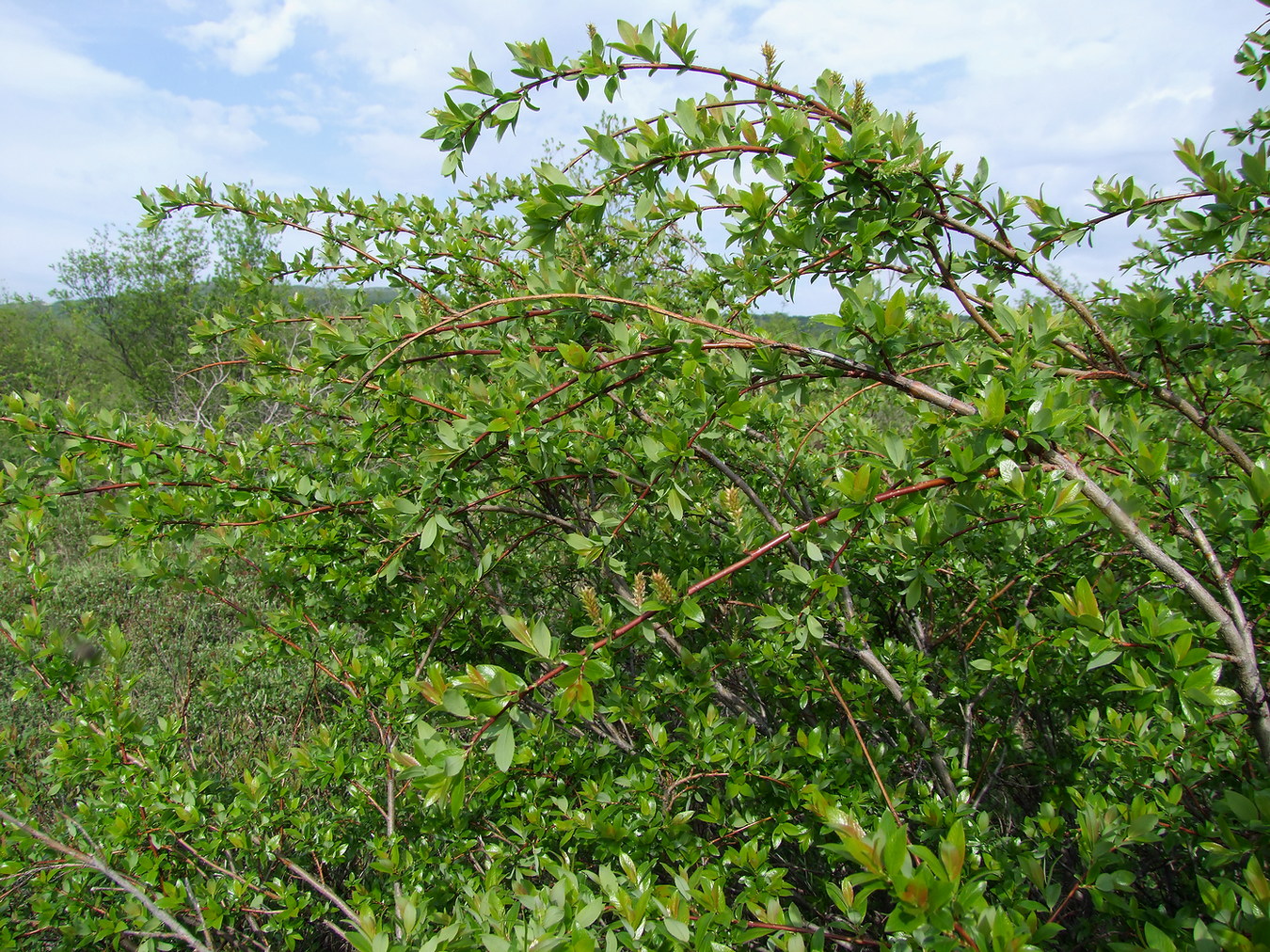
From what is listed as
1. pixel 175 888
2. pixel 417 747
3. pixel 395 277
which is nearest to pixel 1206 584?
pixel 417 747

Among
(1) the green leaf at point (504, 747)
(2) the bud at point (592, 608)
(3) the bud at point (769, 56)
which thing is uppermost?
(3) the bud at point (769, 56)

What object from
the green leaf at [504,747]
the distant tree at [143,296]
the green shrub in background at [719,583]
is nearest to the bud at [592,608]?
the green shrub in background at [719,583]

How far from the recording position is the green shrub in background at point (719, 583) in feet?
3.70

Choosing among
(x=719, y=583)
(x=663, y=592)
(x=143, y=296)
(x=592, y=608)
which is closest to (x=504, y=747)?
(x=592, y=608)

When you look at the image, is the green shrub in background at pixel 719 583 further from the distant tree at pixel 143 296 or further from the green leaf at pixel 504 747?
the distant tree at pixel 143 296

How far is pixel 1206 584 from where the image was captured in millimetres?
1729

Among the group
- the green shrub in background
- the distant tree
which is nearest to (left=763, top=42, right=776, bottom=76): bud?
the green shrub in background

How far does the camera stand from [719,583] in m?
1.90

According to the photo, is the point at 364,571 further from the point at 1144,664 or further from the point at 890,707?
the point at 1144,664

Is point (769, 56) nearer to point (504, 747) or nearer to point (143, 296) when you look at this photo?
point (504, 747)

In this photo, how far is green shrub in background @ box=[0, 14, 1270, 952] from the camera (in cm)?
113

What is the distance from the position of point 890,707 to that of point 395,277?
215 cm

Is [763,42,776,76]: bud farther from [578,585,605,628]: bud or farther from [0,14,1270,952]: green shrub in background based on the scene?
[578,585,605,628]: bud

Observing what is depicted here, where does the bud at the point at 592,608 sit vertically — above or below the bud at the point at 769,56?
below
